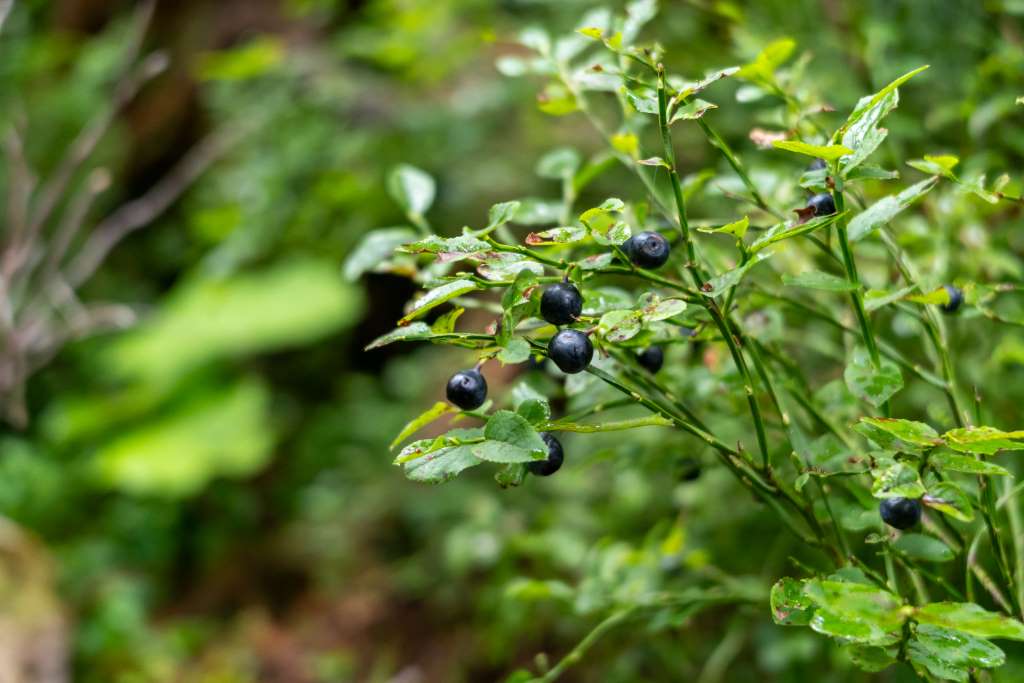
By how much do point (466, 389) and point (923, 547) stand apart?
0.35 metres

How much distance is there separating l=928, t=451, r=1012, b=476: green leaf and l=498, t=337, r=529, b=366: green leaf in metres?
0.27

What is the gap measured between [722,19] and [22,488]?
283 cm

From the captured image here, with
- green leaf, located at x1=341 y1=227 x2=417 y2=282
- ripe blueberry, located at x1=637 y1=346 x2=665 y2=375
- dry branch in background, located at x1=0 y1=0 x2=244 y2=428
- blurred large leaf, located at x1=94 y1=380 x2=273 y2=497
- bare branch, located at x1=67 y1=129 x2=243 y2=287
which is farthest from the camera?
bare branch, located at x1=67 y1=129 x2=243 y2=287

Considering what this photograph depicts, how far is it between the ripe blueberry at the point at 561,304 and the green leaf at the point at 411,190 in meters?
0.33

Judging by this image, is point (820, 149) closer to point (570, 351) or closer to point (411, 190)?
point (570, 351)

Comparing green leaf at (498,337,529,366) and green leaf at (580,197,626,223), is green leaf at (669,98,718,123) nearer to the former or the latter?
green leaf at (580,197,626,223)

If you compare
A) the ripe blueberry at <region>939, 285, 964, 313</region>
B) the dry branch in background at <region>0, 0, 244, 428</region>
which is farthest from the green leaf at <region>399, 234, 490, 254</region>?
the dry branch in background at <region>0, 0, 244, 428</region>

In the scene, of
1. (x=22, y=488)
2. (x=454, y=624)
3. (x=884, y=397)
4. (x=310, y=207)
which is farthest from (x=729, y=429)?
(x=22, y=488)

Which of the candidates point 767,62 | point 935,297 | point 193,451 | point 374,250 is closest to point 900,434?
point 935,297

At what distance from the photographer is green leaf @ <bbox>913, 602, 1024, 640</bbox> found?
1.48 ft

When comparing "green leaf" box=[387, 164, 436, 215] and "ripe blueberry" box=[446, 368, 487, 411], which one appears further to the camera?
"green leaf" box=[387, 164, 436, 215]

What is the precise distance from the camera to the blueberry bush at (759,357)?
1.68 ft

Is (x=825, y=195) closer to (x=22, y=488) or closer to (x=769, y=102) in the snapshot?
(x=769, y=102)

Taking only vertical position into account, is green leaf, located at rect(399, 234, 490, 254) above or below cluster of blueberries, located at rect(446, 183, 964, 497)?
above
